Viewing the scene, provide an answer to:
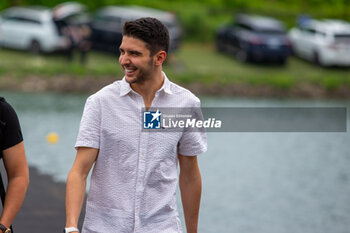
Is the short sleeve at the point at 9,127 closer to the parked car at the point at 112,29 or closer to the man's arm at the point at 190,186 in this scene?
the man's arm at the point at 190,186

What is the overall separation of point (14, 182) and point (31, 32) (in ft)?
75.5

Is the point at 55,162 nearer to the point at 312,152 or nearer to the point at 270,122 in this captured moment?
the point at 312,152

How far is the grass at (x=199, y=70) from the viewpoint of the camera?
877 inches

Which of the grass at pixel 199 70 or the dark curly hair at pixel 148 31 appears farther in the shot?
the grass at pixel 199 70

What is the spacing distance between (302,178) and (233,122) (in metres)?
6.46

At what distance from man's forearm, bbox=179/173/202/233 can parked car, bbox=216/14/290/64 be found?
897 inches

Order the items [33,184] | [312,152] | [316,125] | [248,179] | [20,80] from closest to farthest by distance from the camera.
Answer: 1. [33,184]
2. [248,179]
3. [312,152]
4. [316,125]
5. [20,80]

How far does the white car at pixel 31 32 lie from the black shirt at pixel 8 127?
73.3 ft

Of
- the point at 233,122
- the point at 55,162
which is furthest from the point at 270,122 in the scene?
the point at 55,162

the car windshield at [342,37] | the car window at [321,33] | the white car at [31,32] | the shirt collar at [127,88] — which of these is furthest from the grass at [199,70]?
the shirt collar at [127,88]

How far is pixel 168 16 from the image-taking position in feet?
86.7

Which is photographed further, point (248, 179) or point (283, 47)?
point (283, 47)

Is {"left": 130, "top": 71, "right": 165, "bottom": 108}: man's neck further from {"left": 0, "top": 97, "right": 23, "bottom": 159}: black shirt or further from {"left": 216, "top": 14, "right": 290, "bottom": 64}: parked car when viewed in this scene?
{"left": 216, "top": 14, "right": 290, "bottom": 64}: parked car

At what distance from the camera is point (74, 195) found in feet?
11.0
